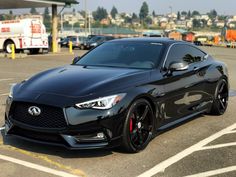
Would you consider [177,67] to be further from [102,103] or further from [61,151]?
[61,151]

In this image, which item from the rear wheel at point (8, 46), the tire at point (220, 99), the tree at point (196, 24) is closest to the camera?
the tire at point (220, 99)

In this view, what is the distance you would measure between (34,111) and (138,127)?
4.51 feet

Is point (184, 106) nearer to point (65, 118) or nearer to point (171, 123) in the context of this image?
point (171, 123)

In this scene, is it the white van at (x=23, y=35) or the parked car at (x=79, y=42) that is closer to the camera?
the white van at (x=23, y=35)

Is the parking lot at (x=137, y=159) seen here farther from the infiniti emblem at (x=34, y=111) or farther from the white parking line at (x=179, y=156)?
the infiniti emblem at (x=34, y=111)

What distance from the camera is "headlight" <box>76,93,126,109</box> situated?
16.3 feet

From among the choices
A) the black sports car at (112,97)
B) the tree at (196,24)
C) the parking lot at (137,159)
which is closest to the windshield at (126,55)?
the black sports car at (112,97)

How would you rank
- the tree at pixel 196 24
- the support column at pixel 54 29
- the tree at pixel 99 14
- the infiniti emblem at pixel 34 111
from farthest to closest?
the tree at pixel 99 14, the tree at pixel 196 24, the support column at pixel 54 29, the infiniti emblem at pixel 34 111

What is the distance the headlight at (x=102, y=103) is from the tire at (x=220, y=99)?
10.5 ft

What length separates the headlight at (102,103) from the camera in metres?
4.95

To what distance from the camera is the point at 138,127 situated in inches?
217

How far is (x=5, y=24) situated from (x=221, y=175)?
89.2ft

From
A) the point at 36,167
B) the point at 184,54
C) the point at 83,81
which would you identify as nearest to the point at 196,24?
the point at 184,54

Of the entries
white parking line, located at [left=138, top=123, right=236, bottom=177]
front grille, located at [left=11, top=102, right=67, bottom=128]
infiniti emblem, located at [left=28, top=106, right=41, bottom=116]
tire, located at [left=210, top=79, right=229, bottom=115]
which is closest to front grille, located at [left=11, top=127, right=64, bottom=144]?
front grille, located at [left=11, top=102, right=67, bottom=128]
